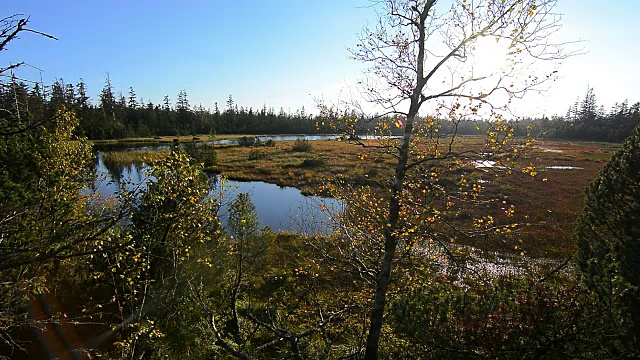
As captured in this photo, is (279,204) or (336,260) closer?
(336,260)

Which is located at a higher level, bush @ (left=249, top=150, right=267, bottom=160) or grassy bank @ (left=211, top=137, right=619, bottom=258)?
bush @ (left=249, top=150, right=267, bottom=160)

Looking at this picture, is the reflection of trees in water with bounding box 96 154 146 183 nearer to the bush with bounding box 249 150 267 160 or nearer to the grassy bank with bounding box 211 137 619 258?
the grassy bank with bounding box 211 137 619 258

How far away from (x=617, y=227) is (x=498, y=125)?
3.68 metres

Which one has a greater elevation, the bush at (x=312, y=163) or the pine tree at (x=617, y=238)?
the pine tree at (x=617, y=238)

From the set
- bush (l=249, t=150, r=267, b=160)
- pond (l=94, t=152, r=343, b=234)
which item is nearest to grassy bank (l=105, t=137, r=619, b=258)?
bush (l=249, t=150, r=267, b=160)

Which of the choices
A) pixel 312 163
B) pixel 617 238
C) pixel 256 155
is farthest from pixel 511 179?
pixel 256 155

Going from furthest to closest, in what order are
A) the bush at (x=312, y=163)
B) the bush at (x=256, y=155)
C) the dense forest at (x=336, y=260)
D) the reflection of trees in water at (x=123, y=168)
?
1. the bush at (x=256, y=155)
2. the bush at (x=312, y=163)
3. the reflection of trees in water at (x=123, y=168)
4. the dense forest at (x=336, y=260)

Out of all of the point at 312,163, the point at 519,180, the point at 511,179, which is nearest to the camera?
the point at 519,180

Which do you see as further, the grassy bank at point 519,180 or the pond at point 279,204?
A: the pond at point 279,204

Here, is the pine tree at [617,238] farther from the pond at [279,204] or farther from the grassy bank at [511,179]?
the pond at [279,204]

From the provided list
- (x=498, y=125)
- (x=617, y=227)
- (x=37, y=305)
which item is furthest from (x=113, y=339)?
(x=617, y=227)

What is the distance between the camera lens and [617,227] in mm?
6215

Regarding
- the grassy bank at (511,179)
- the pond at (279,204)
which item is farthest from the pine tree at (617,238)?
the pond at (279,204)

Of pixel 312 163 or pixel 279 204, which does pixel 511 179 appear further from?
pixel 279 204
